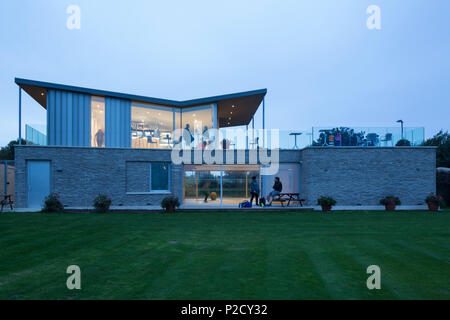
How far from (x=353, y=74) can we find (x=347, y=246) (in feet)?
299

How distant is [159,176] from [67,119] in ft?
21.6

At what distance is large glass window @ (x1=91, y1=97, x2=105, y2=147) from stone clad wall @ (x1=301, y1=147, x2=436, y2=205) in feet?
42.0

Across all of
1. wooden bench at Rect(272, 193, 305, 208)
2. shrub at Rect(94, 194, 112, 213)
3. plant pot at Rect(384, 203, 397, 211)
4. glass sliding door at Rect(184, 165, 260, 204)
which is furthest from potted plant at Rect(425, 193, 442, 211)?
shrub at Rect(94, 194, 112, 213)

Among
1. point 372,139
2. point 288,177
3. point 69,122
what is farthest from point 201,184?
point 372,139

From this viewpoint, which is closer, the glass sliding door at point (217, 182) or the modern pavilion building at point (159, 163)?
the modern pavilion building at point (159, 163)

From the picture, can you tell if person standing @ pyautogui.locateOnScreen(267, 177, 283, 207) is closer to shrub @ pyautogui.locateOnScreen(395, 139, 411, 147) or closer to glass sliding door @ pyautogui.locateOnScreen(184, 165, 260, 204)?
glass sliding door @ pyautogui.locateOnScreen(184, 165, 260, 204)

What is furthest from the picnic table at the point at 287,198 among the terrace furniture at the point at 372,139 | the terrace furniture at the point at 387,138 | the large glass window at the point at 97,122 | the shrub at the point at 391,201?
the large glass window at the point at 97,122

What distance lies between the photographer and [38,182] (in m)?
15.3

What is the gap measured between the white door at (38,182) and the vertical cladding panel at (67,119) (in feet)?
4.92

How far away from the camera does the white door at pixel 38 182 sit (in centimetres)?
1502

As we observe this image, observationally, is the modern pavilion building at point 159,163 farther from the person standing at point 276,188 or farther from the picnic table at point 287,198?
the person standing at point 276,188

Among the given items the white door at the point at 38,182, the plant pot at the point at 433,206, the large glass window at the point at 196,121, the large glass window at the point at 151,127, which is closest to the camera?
the plant pot at the point at 433,206

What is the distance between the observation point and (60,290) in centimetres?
381

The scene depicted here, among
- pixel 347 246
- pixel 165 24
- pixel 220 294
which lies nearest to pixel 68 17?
pixel 220 294
